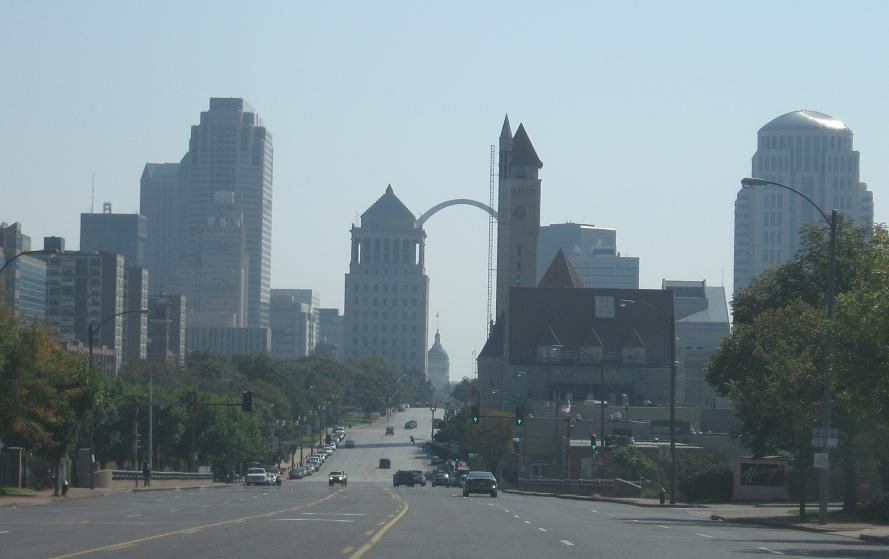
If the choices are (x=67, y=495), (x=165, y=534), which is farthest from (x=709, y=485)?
(x=165, y=534)

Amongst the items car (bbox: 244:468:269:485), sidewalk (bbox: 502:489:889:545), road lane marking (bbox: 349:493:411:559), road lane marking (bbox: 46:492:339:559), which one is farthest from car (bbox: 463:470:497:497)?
car (bbox: 244:468:269:485)

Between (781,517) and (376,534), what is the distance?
22.1 metres

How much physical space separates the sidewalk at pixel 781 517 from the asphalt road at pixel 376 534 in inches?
38.0

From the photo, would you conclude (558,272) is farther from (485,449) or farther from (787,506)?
(787,506)

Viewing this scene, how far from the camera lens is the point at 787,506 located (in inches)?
2515

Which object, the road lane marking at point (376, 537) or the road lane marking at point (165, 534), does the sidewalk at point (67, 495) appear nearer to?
the road lane marking at point (165, 534)

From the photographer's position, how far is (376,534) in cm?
3412

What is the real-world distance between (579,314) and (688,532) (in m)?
133

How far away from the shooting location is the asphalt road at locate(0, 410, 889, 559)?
2886cm

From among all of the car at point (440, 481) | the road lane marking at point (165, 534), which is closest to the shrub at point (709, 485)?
the road lane marking at point (165, 534)

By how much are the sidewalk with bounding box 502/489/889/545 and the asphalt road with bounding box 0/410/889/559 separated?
966mm

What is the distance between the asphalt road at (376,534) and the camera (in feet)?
94.7

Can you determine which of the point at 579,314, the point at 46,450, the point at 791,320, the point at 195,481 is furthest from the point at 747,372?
the point at 579,314

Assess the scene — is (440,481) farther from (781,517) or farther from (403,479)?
(781,517)
